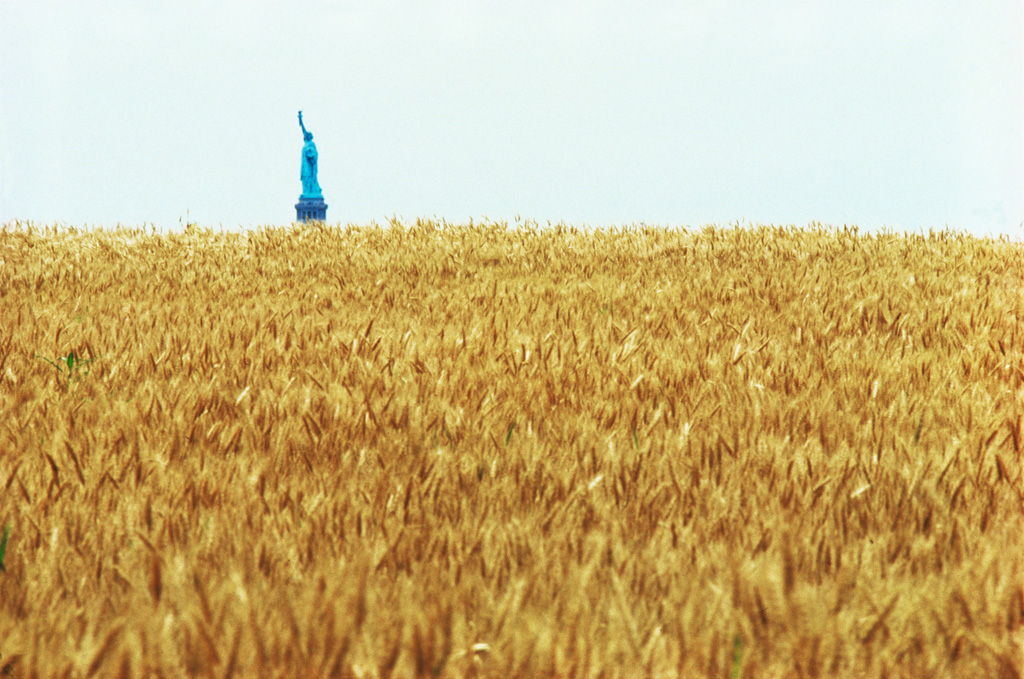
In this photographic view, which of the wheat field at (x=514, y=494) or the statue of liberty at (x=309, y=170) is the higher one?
the statue of liberty at (x=309, y=170)

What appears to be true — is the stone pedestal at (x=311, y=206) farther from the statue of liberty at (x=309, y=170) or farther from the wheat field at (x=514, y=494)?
the wheat field at (x=514, y=494)

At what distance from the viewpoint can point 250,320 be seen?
185 inches

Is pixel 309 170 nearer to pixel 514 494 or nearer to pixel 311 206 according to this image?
pixel 311 206

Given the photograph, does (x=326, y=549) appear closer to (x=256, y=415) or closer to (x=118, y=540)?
(x=118, y=540)

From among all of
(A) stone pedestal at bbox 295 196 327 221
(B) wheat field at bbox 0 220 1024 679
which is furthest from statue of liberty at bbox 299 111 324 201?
(B) wheat field at bbox 0 220 1024 679

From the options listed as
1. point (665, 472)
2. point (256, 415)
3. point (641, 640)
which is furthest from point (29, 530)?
point (665, 472)

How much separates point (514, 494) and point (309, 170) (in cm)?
2405

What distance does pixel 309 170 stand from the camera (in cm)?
2488

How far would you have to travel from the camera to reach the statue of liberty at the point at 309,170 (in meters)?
24.5

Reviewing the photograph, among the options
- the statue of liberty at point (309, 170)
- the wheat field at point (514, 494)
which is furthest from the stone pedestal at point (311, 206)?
the wheat field at point (514, 494)

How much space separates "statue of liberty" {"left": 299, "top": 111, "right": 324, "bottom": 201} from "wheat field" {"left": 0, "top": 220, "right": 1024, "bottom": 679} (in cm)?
2028

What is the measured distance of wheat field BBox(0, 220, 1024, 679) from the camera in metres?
1.45

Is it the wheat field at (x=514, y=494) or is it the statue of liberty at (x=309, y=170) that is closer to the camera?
the wheat field at (x=514, y=494)

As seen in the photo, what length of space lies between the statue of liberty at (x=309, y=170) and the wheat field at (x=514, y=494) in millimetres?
20278
